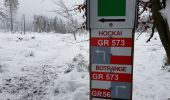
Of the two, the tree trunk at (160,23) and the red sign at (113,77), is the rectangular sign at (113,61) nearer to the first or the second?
the red sign at (113,77)

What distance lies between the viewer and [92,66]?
291cm

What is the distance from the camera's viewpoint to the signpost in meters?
2.79

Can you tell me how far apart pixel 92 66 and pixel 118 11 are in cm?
63

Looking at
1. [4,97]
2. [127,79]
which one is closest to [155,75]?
[4,97]

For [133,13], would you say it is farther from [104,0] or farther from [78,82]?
[78,82]

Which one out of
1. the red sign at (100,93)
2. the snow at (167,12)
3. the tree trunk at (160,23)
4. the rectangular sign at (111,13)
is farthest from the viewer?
the tree trunk at (160,23)

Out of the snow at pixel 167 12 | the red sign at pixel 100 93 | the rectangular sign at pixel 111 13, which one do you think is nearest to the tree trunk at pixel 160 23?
the snow at pixel 167 12

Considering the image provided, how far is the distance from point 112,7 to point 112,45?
385 mm

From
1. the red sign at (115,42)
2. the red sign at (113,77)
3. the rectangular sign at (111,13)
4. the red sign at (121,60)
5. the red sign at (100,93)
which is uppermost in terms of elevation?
the rectangular sign at (111,13)

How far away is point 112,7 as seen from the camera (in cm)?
281

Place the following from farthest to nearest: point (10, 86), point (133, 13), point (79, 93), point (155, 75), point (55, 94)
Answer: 1. point (10, 86)
2. point (155, 75)
3. point (55, 94)
4. point (79, 93)
5. point (133, 13)

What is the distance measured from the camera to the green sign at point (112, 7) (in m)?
2.78

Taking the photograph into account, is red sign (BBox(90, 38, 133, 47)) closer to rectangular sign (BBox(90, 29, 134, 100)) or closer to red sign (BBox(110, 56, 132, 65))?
rectangular sign (BBox(90, 29, 134, 100))

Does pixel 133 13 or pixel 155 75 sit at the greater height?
pixel 133 13
